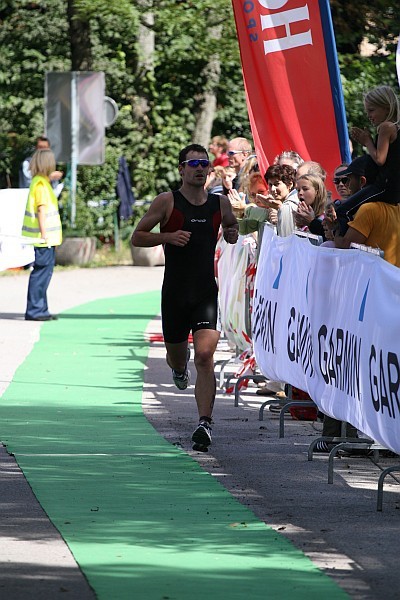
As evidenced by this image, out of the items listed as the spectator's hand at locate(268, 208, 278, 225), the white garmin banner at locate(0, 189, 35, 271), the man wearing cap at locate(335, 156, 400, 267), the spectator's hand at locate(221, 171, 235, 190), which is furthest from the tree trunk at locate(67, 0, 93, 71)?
the man wearing cap at locate(335, 156, 400, 267)

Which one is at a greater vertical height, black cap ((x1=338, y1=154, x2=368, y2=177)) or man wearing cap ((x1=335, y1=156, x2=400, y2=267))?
black cap ((x1=338, y1=154, x2=368, y2=177))

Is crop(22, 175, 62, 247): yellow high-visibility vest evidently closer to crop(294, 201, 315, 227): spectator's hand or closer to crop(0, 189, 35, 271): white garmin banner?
crop(0, 189, 35, 271): white garmin banner

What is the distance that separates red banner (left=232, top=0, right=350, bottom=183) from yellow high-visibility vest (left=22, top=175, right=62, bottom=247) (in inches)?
227

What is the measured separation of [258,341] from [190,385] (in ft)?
7.81

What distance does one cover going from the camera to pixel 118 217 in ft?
113

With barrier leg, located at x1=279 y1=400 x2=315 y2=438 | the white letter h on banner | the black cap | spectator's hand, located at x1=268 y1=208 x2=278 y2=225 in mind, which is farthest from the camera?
the white letter h on banner

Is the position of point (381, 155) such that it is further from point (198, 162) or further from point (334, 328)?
point (198, 162)

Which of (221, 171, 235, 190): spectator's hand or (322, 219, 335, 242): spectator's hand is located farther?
(221, 171, 235, 190): spectator's hand

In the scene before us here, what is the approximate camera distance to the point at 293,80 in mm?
13867

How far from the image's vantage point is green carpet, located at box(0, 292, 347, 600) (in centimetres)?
657

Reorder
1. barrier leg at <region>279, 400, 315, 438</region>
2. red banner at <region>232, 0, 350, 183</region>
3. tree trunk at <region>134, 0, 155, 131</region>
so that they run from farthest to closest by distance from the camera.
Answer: tree trunk at <region>134, 0, 155, 131</region> → red banner at <region>232, 0, 350, 183</region> → barrier leg at <region>279, 400, 315, 438</region>

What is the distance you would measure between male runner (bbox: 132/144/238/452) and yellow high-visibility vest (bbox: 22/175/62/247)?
29.5 feet

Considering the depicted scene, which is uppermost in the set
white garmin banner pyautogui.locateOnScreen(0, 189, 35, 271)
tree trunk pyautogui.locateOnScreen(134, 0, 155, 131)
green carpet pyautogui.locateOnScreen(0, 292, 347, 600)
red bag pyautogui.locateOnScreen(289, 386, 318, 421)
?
tree trunk pyautogui.locateOnScreen(134, 0, 155, 131)

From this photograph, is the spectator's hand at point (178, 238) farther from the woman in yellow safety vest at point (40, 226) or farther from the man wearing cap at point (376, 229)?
the woman in yellow safety vest at point (40, 226)
